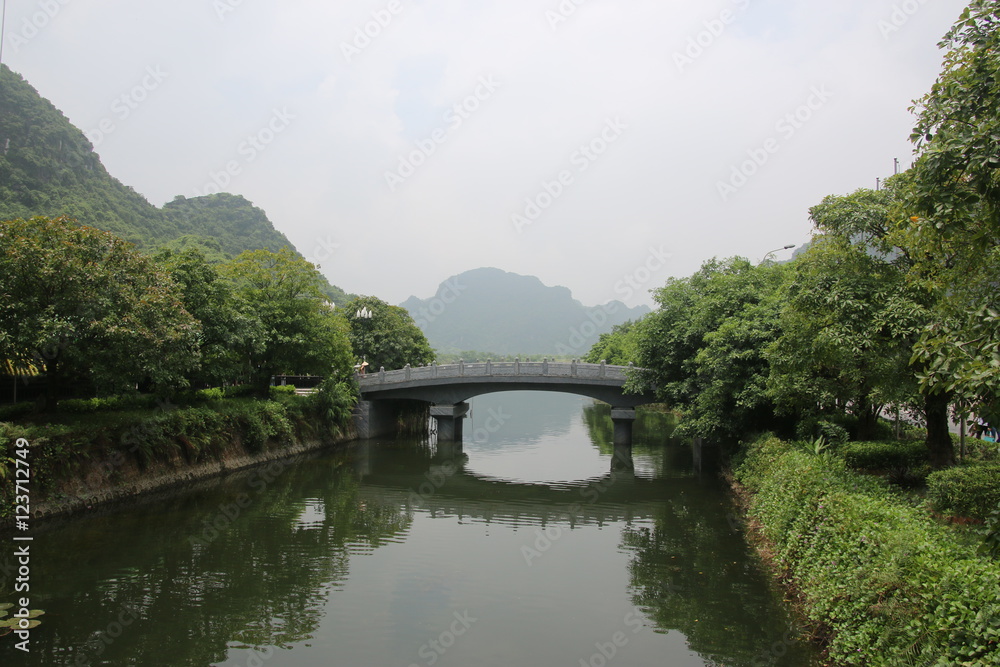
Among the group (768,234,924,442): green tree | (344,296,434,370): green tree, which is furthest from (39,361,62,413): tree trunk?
(344,296,434,370): green tree

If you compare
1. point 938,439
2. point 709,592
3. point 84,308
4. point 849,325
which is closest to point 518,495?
point 709,592

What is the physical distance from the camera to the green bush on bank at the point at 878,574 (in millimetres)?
5305

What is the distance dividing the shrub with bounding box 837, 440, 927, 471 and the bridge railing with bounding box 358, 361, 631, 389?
47.8 feet

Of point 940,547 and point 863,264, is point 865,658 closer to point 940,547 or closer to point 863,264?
point 940,547

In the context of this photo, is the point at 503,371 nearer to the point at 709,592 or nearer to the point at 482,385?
the point at 482,385

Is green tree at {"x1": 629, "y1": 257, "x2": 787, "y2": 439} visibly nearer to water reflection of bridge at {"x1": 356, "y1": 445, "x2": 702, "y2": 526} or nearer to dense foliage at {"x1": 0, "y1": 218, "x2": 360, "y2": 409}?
water reflection of bridge at {"x1": 356, "y1": 445, "x2": 702, "y2": 526}

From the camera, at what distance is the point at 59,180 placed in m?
57.6

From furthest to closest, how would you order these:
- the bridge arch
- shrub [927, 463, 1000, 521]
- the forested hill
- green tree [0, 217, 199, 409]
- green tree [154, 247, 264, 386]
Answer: the forested hill
the bridge arch
green tree [154, 247, 264, 386]
green tree [0, 217, 199, 409]
shrub [927, 463, 1000, 521]

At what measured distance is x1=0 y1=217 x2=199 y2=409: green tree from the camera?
13227mm

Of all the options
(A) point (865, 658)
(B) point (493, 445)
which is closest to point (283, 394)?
(B) point (493, 445)

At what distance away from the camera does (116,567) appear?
11.5 metres

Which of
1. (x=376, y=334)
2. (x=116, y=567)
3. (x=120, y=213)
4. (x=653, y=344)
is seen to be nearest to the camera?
(x=116, y=567)

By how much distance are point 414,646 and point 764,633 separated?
477cm

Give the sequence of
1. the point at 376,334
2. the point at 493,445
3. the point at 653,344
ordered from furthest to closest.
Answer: the point at 376,334
the point at 493,445
the point at 653,344
